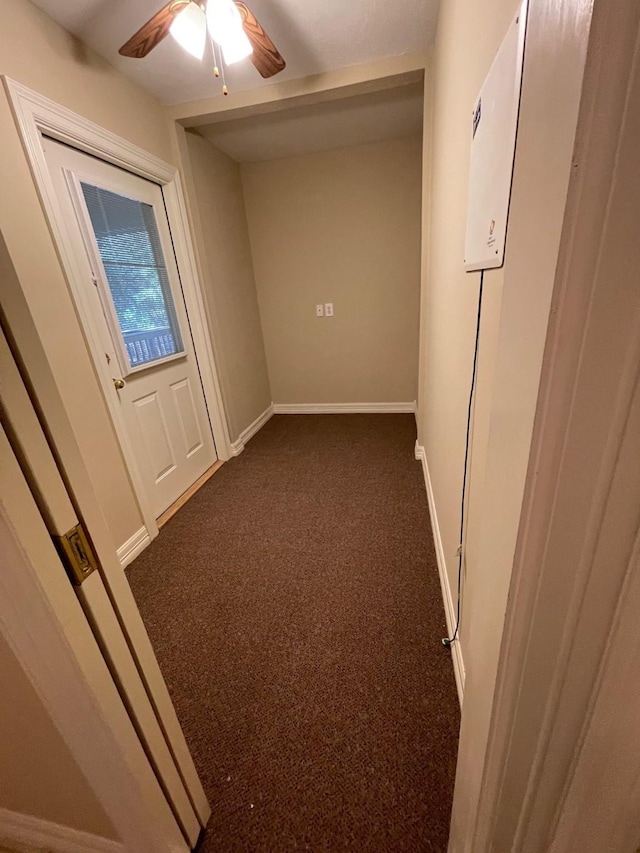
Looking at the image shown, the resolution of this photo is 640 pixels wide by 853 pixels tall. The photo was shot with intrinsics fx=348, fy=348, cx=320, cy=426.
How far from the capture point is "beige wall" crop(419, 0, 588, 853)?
0.30 meters

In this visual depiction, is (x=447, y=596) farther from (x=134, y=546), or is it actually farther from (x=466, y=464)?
(x=134, y=546)

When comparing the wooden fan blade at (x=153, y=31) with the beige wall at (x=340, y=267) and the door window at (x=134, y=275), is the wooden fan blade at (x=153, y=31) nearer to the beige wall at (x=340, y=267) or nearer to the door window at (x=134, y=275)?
the door window at (x=134, y=275)

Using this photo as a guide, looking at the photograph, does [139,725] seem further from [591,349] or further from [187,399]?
[187,399]

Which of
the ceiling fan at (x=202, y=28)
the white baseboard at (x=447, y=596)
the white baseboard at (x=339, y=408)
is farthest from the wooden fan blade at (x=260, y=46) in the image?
the white baseboard at (x=339, y=408)

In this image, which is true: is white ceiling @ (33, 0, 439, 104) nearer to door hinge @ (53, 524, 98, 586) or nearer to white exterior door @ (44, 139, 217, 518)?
white exterior door @ (44, 139, 217, 518)

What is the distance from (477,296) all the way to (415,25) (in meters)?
1.83

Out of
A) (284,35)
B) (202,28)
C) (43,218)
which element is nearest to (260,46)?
(202,28)

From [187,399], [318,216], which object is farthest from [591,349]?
[318,216]

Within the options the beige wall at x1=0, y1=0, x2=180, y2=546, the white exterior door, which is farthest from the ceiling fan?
the white exterior door

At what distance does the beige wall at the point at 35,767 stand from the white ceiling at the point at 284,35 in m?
2.40

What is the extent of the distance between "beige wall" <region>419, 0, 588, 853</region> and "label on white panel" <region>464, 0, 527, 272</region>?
0.21 feet

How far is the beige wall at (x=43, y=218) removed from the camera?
4.52ft

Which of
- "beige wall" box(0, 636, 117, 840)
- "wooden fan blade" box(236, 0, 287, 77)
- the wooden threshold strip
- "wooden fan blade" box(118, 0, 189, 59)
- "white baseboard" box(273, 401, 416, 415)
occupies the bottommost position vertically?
the wooden threshold strip

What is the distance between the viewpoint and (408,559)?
1.81 meters
